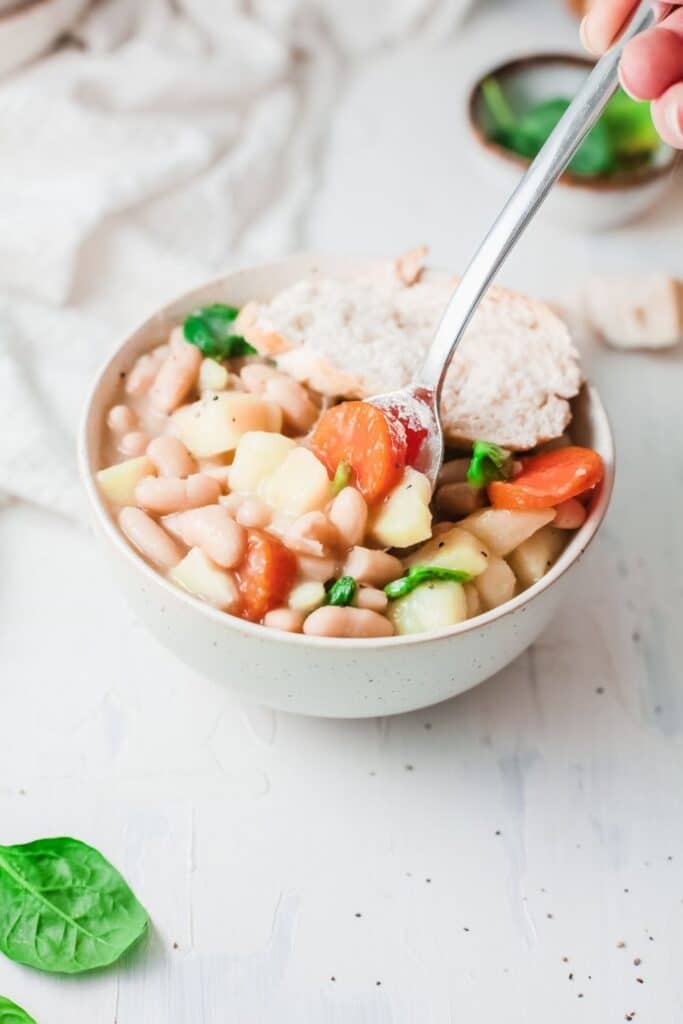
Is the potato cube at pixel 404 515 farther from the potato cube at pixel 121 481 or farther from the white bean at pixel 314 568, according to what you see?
the potato cube at pixel 121 481

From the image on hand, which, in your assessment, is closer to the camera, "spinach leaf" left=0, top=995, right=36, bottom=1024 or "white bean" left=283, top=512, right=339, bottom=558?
"spinach leaf" left=0, top=995, right=36, bottom=1024

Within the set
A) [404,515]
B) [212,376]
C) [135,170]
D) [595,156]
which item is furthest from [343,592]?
[595,156]

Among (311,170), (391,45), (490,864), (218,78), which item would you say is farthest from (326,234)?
(490,864)

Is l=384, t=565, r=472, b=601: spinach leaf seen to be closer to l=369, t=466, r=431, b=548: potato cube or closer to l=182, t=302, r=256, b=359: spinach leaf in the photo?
l=369, t=466, r=431, b=548: potato cube

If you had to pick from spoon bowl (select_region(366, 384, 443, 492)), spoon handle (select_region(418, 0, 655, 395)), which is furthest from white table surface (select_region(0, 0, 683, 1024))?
spoon handle (select_region(418, 0, 655, 395))

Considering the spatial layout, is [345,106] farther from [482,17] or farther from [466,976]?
[466,976]

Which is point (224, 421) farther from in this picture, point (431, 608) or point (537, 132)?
point (537, 132)
